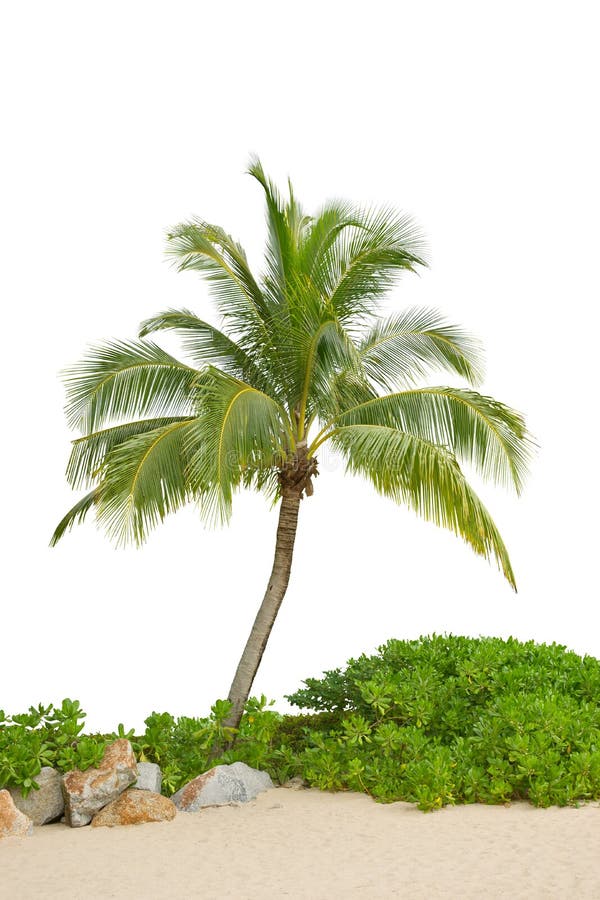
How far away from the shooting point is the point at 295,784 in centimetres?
1040

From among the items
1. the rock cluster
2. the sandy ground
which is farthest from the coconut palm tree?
the sandy ground

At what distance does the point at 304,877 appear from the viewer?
24.9 feet

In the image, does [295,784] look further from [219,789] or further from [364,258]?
[364,258]

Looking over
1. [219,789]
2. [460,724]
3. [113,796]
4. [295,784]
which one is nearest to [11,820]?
[113,796]

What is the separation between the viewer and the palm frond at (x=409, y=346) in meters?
11.3

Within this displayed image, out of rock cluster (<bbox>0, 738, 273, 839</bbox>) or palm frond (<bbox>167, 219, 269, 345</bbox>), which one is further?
palm frond (<bbox>167, 219, 269, 345</bbox>)

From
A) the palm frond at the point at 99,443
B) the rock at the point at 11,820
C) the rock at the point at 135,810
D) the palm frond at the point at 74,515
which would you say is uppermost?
the palm frond at the point at 99,443

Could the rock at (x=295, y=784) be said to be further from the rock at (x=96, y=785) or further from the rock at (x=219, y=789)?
the rock at (x=96, y=785)

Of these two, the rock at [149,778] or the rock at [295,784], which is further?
Result: the rock at [295,784]

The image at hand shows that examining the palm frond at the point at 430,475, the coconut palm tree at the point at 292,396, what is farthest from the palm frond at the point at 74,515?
the palm frond at the point at 430,475

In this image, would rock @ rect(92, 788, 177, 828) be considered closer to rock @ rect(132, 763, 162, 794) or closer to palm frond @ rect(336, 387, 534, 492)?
rock @ rect(132, 763, 162, 794)

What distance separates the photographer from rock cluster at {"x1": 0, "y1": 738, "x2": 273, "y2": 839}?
30.5ft

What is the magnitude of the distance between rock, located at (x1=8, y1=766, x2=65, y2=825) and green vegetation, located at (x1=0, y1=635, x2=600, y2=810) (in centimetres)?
12

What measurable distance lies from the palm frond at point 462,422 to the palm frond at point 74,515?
11.0ft
